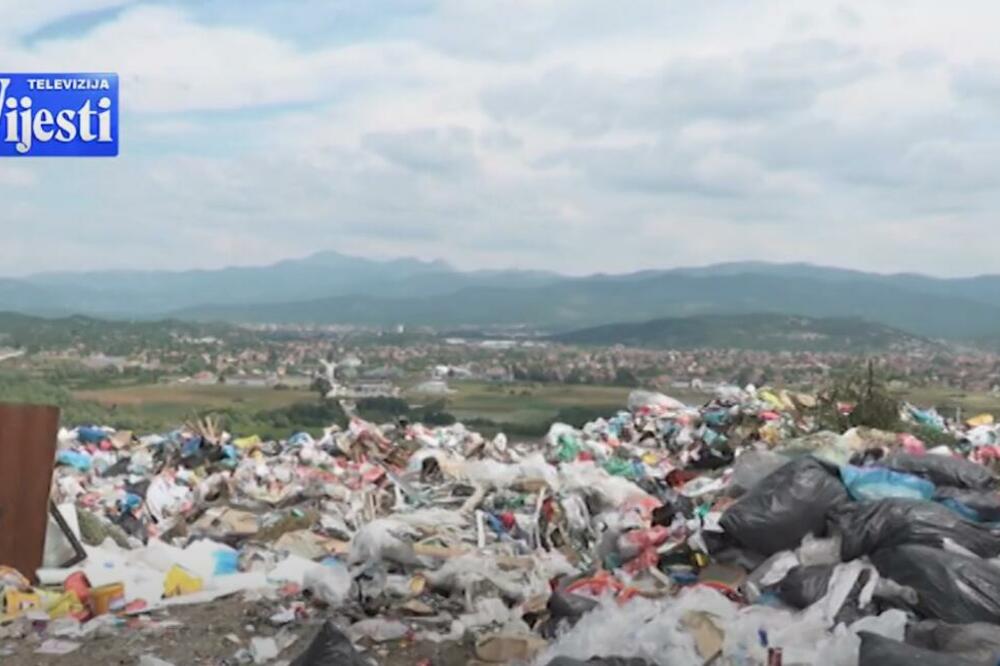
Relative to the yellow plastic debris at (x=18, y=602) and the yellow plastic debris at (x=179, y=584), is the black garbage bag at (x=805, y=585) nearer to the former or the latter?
the yellow plastic debris at (x=179, y=584)

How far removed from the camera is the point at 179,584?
5328 mm

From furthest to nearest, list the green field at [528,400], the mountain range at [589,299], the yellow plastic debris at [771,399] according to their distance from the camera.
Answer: the mountain range at [589,299] → the green field at [528,400] → the yellow plastic debris at [771,399]

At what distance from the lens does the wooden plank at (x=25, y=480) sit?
18.2ft

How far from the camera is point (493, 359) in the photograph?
1206 inches

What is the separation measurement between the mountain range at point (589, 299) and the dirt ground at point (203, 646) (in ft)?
118

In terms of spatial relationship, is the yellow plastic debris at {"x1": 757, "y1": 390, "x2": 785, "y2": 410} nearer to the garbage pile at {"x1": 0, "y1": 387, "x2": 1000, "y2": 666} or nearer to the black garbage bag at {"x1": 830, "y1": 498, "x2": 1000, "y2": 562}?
the garbage pile at {"x1": 0, "y1": 387, "x2": 1000, "y2": 666}

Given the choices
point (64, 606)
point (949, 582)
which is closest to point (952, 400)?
point (949, 582)

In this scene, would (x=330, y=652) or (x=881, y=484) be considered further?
(x=881, y=484)

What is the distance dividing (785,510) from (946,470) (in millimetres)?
1114

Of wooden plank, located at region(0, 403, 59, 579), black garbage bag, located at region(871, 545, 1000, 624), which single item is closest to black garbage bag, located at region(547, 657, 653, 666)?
black garbage bag, located at region(871, 545, 1000, 624)

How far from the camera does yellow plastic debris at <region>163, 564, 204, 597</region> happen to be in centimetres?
527

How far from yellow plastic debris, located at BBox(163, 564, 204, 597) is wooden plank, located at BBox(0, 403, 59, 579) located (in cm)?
78

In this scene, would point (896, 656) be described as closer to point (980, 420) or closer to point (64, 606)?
point (64, 606)

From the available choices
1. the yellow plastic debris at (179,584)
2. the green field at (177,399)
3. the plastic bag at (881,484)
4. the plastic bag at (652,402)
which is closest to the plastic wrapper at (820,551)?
the plastic bag at (881,484)
